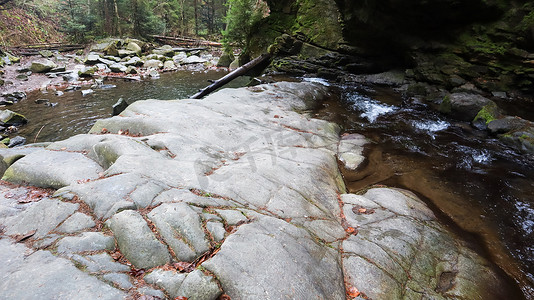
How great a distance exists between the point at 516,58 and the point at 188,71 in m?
20.6

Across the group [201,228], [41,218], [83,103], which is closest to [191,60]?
[83,103]

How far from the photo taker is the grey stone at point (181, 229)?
2.47 m

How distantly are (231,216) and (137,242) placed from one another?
1.05m

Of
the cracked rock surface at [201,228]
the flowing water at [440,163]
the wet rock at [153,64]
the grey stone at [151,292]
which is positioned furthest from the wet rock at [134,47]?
the grey stone at [151,292]

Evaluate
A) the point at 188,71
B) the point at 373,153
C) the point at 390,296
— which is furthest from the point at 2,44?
the point at 390,296

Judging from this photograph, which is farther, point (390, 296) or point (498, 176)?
point (498, 176)

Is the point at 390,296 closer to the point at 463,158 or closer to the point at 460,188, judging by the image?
the point at 460,188

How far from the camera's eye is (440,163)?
5938 millimetres

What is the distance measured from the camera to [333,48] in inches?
527

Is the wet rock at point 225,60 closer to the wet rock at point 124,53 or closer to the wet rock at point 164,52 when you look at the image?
the wet rock at point 164,52

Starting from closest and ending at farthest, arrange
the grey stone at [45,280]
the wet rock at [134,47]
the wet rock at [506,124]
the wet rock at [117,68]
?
the grey stone at [45,280]
the wet rock at [506,124]
the wet rock at [117,68]
the wet rock at [134,47]

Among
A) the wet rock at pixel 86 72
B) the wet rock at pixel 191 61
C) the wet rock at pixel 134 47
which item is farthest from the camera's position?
the wet rock at pixel 134 47

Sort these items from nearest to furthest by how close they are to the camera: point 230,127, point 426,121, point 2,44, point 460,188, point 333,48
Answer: point 460,188
point 230,127
point 426,121
point 333,48
point 2,44

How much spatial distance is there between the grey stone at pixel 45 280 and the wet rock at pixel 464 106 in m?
10.6
